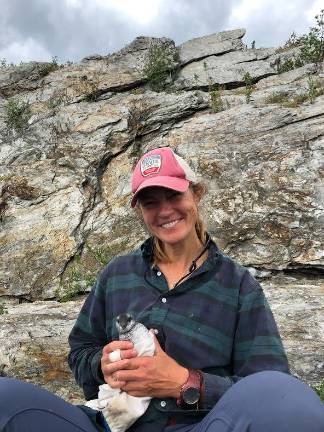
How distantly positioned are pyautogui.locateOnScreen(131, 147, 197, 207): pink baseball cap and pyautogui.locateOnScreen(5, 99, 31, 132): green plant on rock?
1293 cm

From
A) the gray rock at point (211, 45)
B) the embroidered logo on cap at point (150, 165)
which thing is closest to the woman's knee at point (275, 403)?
the embroidered logo on cap at point (150, 165)

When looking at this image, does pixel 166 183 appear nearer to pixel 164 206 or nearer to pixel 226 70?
pixel 164 206

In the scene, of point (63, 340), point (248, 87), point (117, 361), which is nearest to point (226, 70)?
point (248, 87)

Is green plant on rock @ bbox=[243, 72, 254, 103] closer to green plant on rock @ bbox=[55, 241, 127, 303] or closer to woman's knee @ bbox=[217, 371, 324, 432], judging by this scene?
green plant on rock @ bbox=[55, 241, 127, 303]

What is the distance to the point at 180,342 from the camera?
292 centimetres

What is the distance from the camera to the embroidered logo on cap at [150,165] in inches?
124

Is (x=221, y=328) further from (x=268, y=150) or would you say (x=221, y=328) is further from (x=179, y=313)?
(x=268, y=150)

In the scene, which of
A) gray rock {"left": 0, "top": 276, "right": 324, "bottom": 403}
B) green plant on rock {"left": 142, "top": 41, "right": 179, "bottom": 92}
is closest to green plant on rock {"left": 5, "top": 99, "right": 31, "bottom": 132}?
green plant on rock {"left": 142, "top": 41, "right": 179, "bottom": 92}

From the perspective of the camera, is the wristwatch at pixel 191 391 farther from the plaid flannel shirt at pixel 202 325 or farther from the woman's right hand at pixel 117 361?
the woman's right hand at pixel 117 361

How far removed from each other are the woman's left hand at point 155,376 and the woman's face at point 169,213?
0.84m

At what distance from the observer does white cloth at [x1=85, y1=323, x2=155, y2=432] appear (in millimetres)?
2650

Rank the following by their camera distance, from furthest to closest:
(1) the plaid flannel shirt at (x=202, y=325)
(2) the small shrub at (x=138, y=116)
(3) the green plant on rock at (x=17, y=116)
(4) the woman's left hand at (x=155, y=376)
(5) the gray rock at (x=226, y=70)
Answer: (5) the gray rock at (x=226, y=70) < (3) the green plant on rock at (x=17, y=116) < (2) the small shrub at (x=138, y=116) < (1) the plaid flannel shirt at (x=202, y=325) < (4) the woman's left hand at (x=155, y=376)

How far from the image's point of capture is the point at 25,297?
34.5ft

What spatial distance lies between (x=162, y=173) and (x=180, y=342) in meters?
1.10
